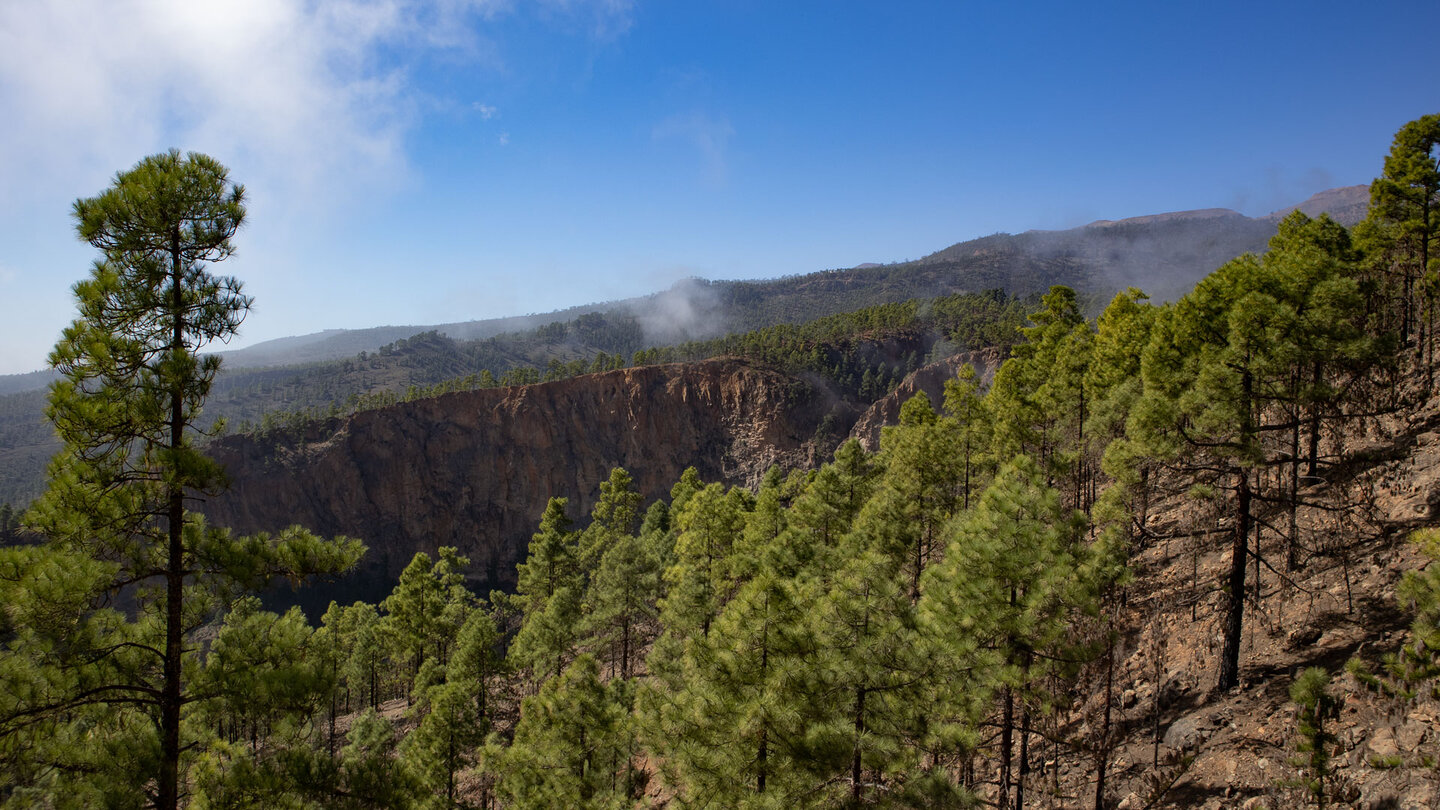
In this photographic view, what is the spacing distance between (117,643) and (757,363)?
79.7 m

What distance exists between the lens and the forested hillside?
21.2 feet

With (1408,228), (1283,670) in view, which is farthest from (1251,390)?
(1408,228)

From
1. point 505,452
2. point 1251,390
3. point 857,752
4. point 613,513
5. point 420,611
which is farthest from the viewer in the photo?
point 505,452

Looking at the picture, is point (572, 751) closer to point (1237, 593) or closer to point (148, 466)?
point (148, 466)

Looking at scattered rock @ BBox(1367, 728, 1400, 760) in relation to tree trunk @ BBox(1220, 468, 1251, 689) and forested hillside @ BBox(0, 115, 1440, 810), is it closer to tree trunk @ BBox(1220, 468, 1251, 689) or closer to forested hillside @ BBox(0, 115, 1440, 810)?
forested hillside @ BBox(0, 115, 1440, 810)

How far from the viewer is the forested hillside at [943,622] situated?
6.47 m

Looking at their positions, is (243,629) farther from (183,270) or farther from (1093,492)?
(1093,492)

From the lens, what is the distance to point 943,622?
35.4 ft

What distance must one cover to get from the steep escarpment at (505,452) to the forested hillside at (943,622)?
57.3 m

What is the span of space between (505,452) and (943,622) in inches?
3099

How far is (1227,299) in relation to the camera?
53.8 feet

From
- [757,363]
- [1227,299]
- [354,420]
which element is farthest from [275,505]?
[1227,299]

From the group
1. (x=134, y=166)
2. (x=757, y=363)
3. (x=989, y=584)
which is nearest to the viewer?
(x=134, y=166)

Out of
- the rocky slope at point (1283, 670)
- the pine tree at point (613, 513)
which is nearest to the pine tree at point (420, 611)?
the pine tree at point (613, 513)
